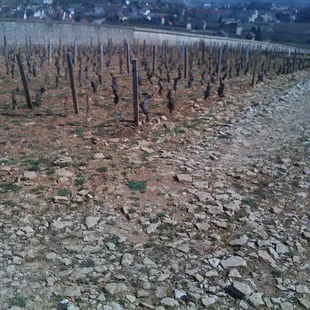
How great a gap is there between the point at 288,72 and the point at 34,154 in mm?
14276

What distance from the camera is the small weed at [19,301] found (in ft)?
10.6

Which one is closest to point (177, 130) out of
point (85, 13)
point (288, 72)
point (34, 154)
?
point (34, 154)

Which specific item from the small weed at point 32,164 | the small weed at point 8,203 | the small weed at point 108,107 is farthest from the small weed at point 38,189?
the small weed at point 108,107

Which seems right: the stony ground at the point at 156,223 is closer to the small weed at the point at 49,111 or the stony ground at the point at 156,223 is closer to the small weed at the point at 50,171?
the small weed at the point at 50,171

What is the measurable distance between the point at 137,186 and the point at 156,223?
0.90 meters

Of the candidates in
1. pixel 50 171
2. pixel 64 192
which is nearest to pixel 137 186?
pixel 64 192

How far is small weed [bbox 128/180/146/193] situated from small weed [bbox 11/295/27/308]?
7.39 feet

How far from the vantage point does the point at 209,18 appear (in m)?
71.4

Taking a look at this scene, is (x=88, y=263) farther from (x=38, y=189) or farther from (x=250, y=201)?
(x=250, y=201)

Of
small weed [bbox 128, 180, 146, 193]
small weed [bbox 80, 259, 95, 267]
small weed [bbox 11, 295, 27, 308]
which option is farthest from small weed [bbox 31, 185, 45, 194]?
small weed [bbox 11, 295, 27, 308]

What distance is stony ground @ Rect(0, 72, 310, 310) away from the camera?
3490 millimetres

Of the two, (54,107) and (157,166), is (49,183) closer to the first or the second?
(157,166)

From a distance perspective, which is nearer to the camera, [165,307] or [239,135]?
[165,307]

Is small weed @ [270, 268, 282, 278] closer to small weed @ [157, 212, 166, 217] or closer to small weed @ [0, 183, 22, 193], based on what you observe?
small weed @ [157, 212, 166, 217]
